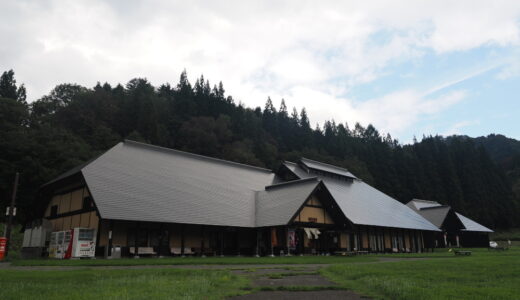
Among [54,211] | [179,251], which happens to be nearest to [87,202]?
[54,211]

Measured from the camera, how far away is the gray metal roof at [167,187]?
2314cm

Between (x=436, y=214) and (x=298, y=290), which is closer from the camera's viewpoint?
(x=298, y=290)

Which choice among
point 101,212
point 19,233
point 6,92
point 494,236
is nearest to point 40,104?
point 6,92

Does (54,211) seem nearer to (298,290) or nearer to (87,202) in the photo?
(87,202)

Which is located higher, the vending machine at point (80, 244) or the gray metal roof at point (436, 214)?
the gray metal roof at point (436, 214)

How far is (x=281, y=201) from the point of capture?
1199 inches

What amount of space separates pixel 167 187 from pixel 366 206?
1968 cm

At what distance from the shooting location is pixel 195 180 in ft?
101

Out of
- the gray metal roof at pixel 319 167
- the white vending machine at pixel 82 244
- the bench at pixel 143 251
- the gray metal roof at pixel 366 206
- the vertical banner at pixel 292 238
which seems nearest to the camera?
the white vending machine at pixel 82 244

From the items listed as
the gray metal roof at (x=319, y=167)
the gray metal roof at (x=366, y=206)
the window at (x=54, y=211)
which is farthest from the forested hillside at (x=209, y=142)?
the gray metal roof at (x=366, y=206)

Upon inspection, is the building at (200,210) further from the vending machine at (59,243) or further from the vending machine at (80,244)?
the vending machine at (59,243)

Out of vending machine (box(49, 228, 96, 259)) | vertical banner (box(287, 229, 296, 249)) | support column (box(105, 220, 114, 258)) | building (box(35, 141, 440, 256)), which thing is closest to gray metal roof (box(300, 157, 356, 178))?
building (box(35, 141, 440, 256))

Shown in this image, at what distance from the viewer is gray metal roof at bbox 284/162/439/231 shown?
3428cm

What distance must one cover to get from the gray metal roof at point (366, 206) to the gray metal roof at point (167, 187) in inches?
282
